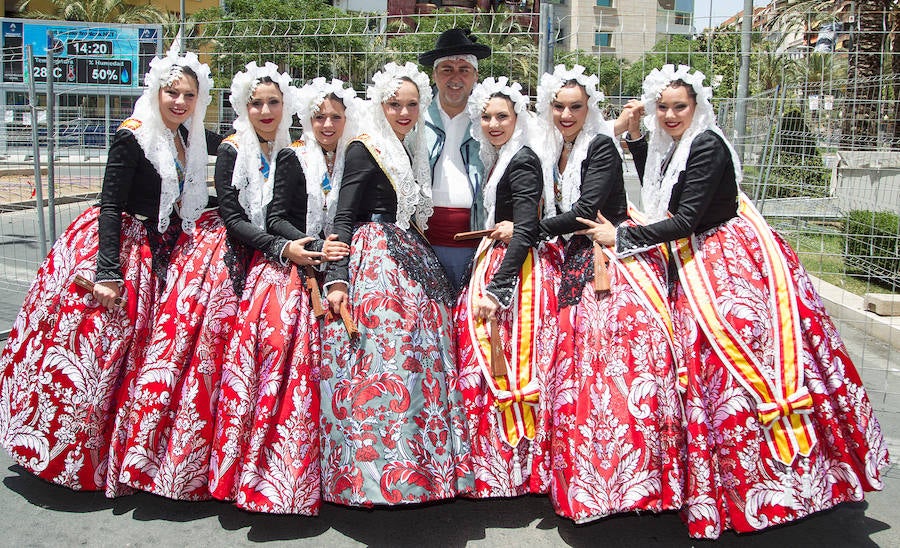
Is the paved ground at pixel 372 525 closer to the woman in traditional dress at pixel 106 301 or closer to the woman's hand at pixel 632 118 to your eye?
the woman in traditional dress at pixel 106 301

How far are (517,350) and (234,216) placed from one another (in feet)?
4.50

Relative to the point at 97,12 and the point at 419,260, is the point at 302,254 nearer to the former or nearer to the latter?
the point at 419,260

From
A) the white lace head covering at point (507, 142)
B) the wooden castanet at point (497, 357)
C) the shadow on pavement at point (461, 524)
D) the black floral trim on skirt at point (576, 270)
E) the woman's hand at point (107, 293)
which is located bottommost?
the shadow on pavement at point (461, 524)

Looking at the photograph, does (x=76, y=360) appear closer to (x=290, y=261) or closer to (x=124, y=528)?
(x=124, y=528)

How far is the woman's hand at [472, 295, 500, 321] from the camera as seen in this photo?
322 cm

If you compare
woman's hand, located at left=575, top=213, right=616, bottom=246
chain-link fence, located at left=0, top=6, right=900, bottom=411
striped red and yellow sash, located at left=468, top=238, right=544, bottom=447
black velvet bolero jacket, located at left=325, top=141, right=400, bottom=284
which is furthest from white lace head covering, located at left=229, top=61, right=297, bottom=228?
woman's hand, located at left=575, top=213, right=616, bottom=246

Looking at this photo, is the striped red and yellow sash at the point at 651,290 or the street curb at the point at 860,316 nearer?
the striped red and yellow sash at the point at 651,290

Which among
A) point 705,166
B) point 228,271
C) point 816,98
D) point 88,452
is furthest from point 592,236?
point 816,98

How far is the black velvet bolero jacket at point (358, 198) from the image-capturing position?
3.23 meters

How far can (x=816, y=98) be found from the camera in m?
5.78

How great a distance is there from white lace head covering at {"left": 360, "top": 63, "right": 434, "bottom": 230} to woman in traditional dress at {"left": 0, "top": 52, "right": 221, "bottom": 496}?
88 centimetres

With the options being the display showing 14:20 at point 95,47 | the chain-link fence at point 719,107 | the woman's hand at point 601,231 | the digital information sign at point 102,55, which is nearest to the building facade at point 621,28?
the chain-link fence at point 719,107

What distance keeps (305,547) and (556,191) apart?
1.86m

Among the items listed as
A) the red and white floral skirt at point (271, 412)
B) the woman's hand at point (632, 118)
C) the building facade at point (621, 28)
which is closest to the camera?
the red and white floral skirt at point (271, 412)
